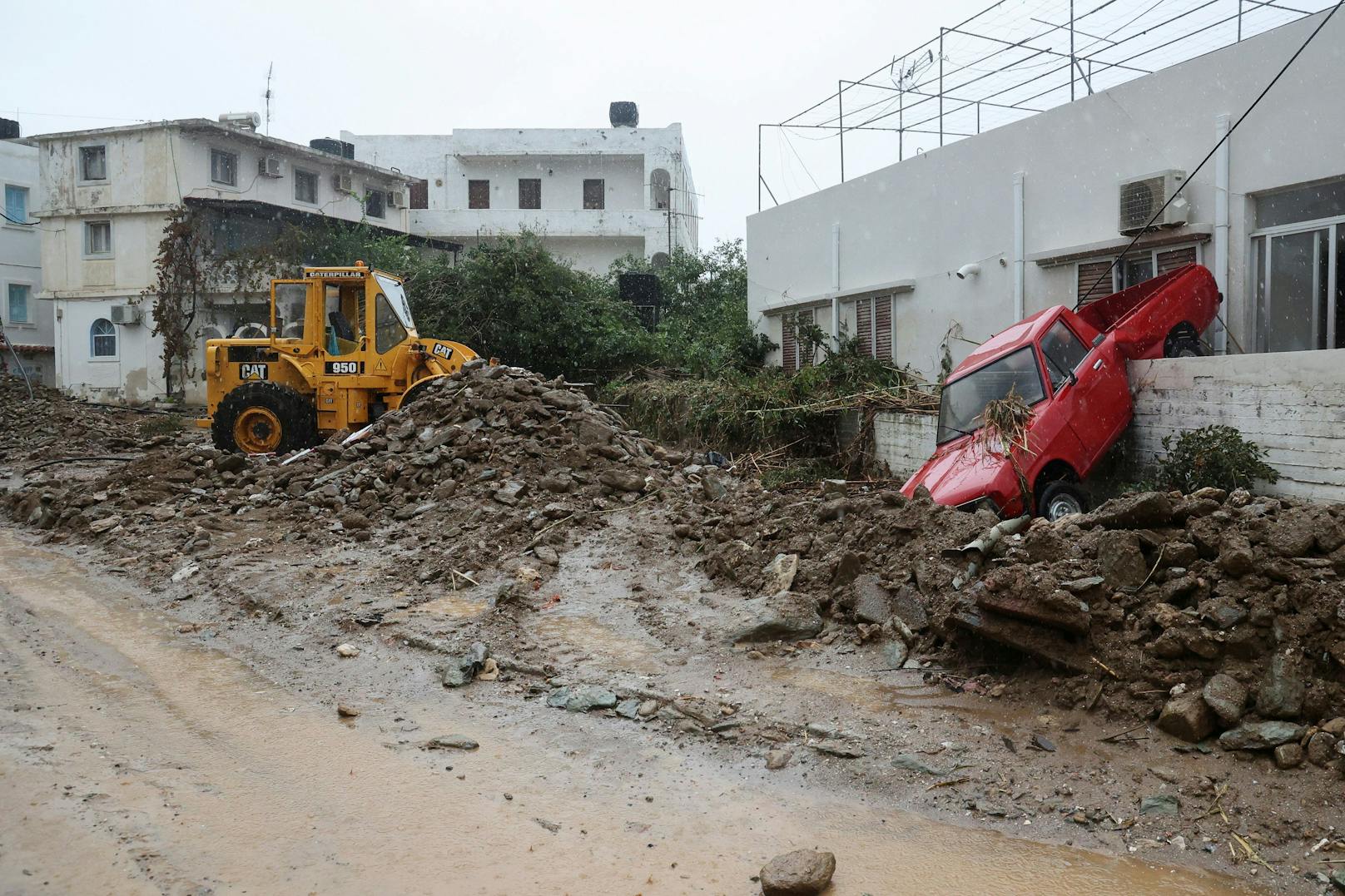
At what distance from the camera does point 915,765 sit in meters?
4.75

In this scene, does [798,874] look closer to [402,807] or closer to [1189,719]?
[402,807]

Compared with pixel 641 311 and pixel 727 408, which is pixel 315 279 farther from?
pixel 641 311

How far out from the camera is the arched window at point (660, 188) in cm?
3672

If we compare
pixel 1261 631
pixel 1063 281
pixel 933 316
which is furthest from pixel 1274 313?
pixel 1261 631

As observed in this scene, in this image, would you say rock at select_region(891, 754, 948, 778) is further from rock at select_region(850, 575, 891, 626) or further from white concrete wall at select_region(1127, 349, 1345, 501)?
white concrete wall at select_region(1127, 349, 1345, 501)

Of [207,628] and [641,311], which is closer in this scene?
[207,628]

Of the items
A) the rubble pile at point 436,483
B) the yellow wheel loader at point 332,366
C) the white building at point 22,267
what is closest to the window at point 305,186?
the white building at point 22,267

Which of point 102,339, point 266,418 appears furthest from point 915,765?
point 102,339

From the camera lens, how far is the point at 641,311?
2736 cm

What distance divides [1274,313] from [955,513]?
18.0 ft

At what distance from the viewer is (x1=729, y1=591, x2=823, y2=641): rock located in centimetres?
669

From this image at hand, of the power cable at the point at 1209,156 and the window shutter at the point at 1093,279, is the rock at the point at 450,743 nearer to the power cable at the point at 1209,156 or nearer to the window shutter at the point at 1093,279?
the power cable at the point at 1209,156

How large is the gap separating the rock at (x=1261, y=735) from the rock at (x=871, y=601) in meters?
2.28

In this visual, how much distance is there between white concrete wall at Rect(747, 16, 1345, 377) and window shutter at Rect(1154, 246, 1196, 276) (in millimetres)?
221
